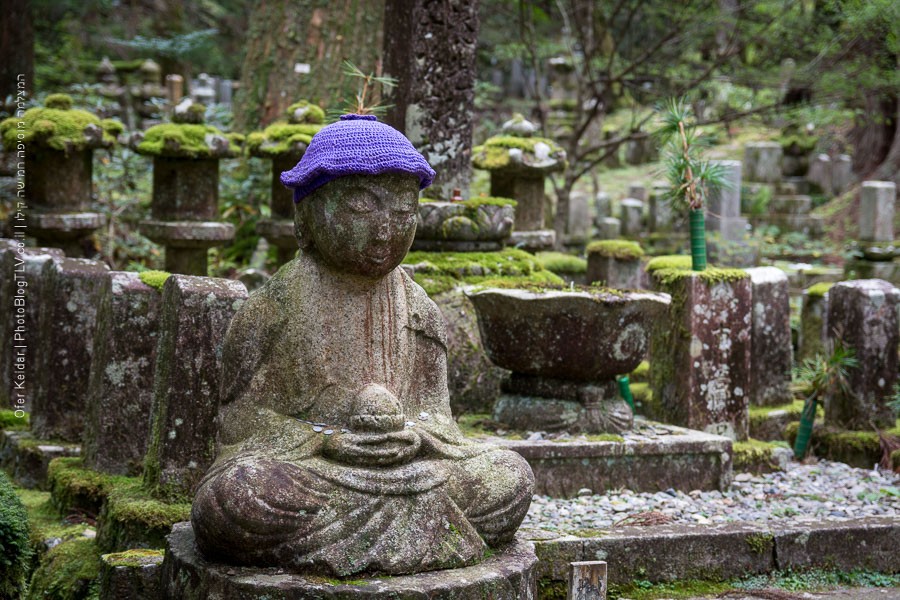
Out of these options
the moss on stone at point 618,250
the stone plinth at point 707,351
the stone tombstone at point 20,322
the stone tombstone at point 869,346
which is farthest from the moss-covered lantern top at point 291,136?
the stone tombstone at point 869,346

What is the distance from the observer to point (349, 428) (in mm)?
4426

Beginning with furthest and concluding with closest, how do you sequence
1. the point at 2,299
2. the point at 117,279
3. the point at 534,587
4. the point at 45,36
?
1. the point at 45,36
2. the point at 2,299
3. the point at 117,279
4. the point at 534,587

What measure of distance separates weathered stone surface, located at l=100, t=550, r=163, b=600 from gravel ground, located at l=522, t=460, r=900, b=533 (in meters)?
2.06

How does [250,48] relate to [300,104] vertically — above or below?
above

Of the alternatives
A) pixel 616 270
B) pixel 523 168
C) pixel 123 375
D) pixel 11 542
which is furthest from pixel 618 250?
pixel 11 542

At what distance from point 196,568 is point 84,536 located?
68.7 inches

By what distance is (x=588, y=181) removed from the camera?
2552 centimetres

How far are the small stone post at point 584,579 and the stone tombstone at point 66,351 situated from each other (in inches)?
135

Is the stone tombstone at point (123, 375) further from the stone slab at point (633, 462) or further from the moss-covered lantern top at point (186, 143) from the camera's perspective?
the moss-covered lantern top at point (186, 143)

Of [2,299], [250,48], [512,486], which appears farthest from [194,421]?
[250,48]

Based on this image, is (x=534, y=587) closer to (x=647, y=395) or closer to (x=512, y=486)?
(x=512, y=486)

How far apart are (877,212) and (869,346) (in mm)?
8997

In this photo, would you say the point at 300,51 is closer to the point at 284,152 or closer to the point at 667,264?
the point at 284,152

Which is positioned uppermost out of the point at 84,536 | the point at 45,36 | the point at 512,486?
the point at 45,36
